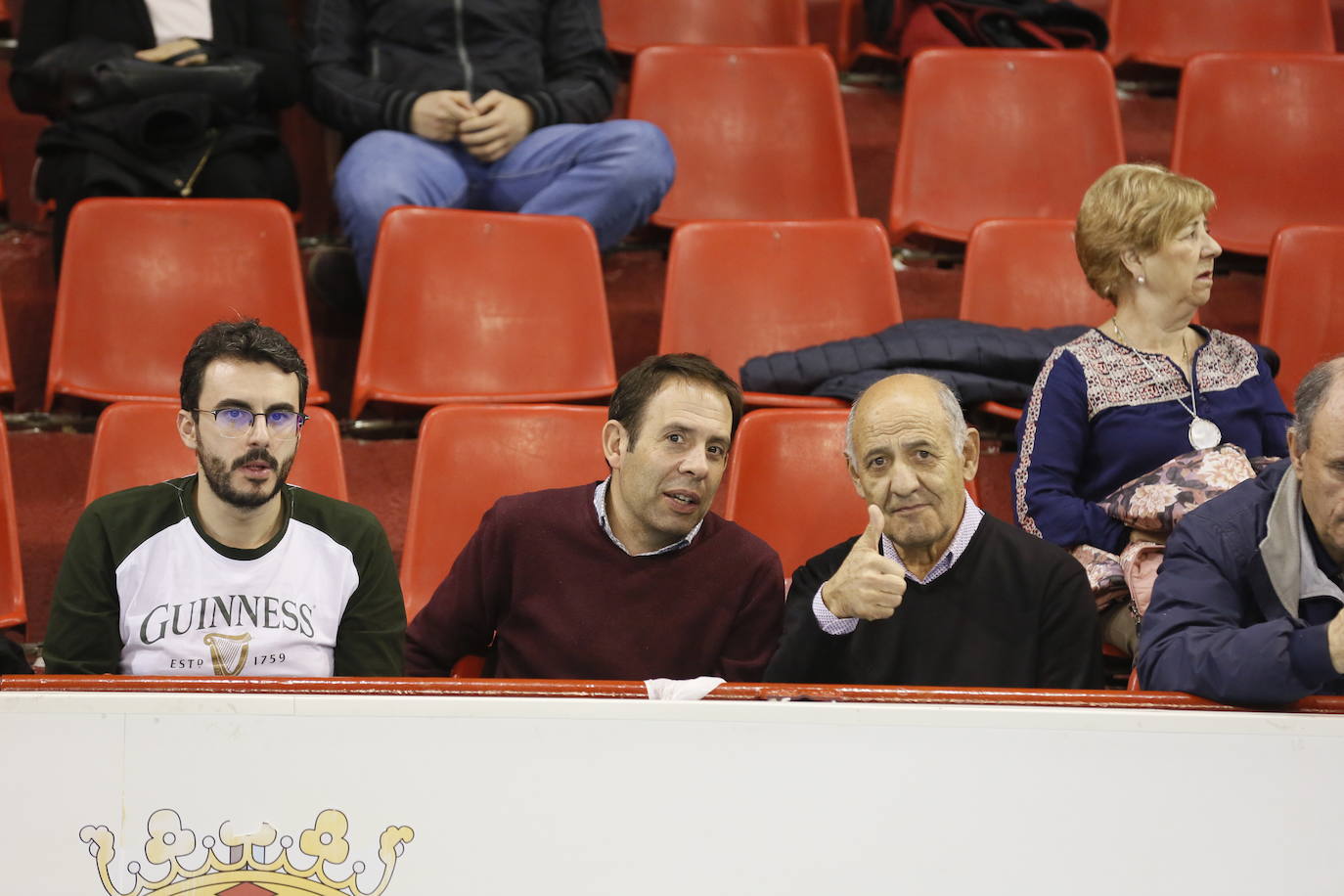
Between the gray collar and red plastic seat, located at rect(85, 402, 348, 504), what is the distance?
1.11m

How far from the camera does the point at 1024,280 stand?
7.73 ft

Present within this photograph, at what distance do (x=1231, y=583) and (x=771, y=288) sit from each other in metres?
1.11

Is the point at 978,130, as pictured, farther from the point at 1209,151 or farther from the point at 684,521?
the point at 684,521

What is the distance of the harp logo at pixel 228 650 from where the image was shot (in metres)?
1.46

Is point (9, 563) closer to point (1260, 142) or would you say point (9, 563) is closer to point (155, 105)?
point (155, 105)

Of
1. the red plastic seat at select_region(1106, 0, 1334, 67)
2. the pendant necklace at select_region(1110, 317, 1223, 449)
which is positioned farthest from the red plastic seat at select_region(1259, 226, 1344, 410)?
the red plastic seat at select_region(1106, 0, 1334, 67)

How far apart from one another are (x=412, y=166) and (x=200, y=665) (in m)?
1.15

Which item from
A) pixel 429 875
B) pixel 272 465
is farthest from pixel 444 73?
pixel 429 875

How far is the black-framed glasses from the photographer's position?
4.91 feet

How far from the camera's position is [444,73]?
8.34 ft

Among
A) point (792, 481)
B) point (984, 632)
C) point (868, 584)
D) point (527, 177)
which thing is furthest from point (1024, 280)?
point (868, 584)

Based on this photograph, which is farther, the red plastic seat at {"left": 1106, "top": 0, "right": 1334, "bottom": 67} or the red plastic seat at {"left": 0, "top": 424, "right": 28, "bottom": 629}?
the red plastic seat at {"left": 1106, "top": 0, "right": 1334, "bottom": 67}

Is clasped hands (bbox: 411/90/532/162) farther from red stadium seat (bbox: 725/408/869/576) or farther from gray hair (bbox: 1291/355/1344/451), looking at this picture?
gray hair (bbox: 1291/355/1344/451)

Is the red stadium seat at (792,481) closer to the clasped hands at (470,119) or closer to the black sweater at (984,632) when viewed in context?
the black sweater at (984,632)
